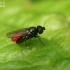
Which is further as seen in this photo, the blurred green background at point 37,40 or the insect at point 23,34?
the insect at point 23,34

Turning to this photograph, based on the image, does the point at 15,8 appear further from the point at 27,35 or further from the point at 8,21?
the point at 27,35

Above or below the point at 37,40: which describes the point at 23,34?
above

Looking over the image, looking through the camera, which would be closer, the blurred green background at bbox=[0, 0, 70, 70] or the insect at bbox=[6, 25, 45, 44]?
the blurred green background at bbox=[0, 0, 70, 70]

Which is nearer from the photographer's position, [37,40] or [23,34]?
[23,34]
